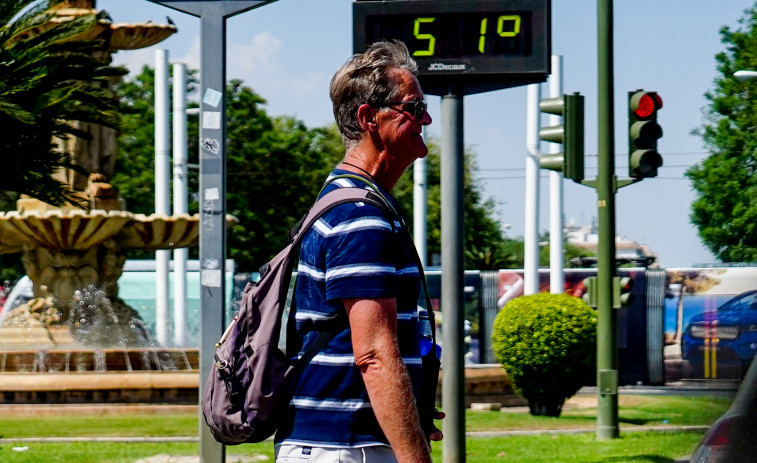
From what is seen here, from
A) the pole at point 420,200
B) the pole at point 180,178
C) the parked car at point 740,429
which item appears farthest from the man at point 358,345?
the pole at point 420,200

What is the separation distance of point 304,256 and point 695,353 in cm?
2788

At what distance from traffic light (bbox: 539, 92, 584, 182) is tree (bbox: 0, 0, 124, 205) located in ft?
15.0

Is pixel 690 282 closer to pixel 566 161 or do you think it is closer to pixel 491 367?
pixel 491 367

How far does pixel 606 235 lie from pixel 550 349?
14.0 ft

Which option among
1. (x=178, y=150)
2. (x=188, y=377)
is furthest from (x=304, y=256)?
(x=178, y=150)

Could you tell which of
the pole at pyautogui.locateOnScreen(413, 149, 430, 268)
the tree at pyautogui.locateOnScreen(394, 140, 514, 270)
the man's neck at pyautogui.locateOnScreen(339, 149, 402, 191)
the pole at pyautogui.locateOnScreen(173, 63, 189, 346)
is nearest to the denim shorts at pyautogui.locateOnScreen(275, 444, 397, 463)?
the man's neck at pyautogui.locateOnScreen(339, 149, 402, 191)

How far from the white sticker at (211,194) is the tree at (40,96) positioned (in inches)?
155

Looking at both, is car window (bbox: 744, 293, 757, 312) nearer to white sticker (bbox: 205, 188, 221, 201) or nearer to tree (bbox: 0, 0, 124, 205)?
white sticker (bbox: 205, 188, 221, 201)

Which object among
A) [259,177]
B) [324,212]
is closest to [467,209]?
[259,177]

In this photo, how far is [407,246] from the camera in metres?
3.23

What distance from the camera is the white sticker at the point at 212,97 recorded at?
8086mm

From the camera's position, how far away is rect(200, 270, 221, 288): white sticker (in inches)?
315

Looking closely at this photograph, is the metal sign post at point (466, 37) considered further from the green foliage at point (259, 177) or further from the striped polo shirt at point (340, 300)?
the green foliage at point (259, 177)

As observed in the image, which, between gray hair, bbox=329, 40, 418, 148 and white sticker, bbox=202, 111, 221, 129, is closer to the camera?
gray hair, bbox=329, 40, 418, 148
